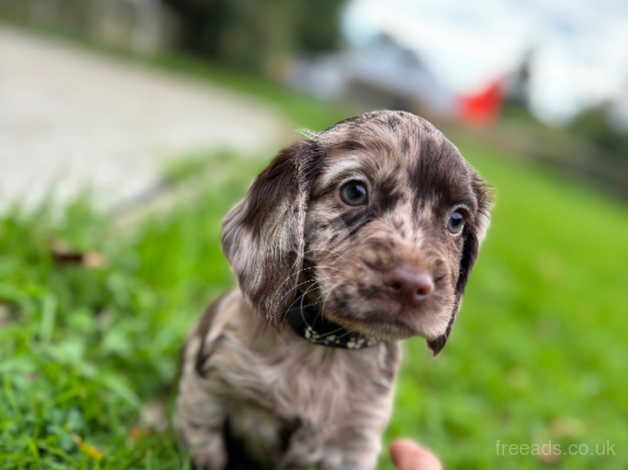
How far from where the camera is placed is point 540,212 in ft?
49.2

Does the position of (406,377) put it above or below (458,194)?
below

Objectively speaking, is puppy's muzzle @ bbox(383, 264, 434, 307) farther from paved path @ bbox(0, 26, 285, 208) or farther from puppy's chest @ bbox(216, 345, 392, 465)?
paved path @ bbox(0, 26, 285, 208)

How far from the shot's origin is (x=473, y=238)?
2.29 m

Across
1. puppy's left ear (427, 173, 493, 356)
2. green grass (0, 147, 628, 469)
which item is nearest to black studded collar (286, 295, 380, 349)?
puppy's left ear (427, 173, 493, 356)

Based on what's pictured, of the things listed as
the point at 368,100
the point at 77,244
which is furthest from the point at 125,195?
the point at 368,100

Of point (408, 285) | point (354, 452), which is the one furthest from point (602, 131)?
point (408, 285)

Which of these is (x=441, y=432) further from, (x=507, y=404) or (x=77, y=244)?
(x=77, y=244)

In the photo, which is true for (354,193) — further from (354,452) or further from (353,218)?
(354,452)

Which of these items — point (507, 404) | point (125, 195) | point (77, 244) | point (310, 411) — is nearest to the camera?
point (310, 411)

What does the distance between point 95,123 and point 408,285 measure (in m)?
6.44

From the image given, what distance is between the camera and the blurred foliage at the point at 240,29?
24.1m

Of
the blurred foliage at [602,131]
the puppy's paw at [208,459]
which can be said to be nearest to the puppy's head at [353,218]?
the puppy's paw at [208,459]

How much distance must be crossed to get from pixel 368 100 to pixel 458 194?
110 feet

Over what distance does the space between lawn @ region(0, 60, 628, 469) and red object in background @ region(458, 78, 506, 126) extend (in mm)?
38000
